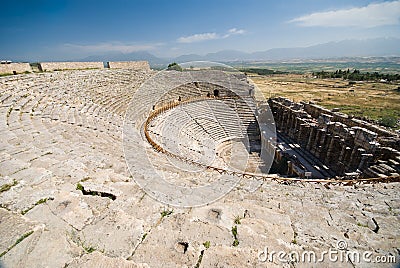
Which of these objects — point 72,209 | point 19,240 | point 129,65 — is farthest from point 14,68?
point 19,240

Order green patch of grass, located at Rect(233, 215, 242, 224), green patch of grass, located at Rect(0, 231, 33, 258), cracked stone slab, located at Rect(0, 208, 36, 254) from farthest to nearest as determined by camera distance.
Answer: green patch of grass, located at Rect(233, 215, 242, 224)
cracked stone slab, located at Rect(0, 208, 36, 254)
green patch of grass, located at Rect(0, 231, 33, 258)

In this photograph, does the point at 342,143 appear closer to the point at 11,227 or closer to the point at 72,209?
the point at 72,209

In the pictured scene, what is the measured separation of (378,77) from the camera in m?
93.7

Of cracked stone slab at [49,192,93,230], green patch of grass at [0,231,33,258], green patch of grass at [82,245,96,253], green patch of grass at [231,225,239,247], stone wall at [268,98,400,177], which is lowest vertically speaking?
stone wall at [268,98,400,177]

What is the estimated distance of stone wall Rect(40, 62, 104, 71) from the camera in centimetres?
2058

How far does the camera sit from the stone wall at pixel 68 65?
20.6m

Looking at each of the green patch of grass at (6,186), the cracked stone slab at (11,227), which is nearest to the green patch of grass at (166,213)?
the cracked stone slab at (11,227)

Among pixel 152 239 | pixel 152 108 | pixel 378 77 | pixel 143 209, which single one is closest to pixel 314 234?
pixel 152 239

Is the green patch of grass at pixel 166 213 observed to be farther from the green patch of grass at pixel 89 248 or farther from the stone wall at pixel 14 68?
the stone wall at pixel 14 68

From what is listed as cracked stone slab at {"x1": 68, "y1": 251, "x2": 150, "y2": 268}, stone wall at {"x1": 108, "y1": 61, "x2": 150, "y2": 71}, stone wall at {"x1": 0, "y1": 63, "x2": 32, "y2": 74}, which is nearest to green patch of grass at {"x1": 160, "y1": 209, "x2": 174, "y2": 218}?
cracked stone slab at {"x1": 68, "y1": 251, "x2": 150, "y2": 268}

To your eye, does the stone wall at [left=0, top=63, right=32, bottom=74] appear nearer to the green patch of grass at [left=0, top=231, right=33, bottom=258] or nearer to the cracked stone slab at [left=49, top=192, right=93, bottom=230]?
the cracked stone slab at [left=49, top=192, right=93, bottom=230]

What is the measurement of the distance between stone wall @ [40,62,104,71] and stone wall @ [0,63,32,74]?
182cm

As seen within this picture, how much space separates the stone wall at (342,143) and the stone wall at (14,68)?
2482cm

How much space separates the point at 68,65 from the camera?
23.0m
